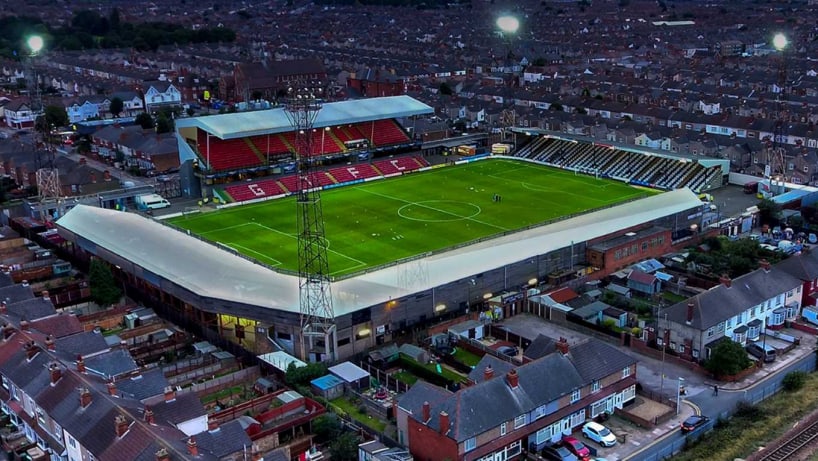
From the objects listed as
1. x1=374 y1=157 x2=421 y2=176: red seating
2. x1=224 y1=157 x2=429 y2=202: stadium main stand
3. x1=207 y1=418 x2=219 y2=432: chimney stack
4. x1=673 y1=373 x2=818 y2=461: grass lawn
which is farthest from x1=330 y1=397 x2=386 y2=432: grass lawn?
x1=374 y1=157 x2=421 y2=176: red seating

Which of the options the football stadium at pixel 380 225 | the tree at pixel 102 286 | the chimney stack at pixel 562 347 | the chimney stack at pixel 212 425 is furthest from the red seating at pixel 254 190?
Answer: the chimney stack at pixel 562 347

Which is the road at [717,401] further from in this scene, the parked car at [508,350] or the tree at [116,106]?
the tree at [116,106]

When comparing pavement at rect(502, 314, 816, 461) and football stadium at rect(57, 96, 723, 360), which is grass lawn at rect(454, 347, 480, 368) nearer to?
football stadium at rect(57, 96, 723, 360)

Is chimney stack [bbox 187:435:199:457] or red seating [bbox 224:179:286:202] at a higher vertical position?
chimney stack [bbox 187:435:199:457]

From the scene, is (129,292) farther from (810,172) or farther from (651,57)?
(651,57)

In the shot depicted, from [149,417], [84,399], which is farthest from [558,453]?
[84,399]

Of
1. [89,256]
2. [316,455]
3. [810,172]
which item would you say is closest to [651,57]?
[810,172]
